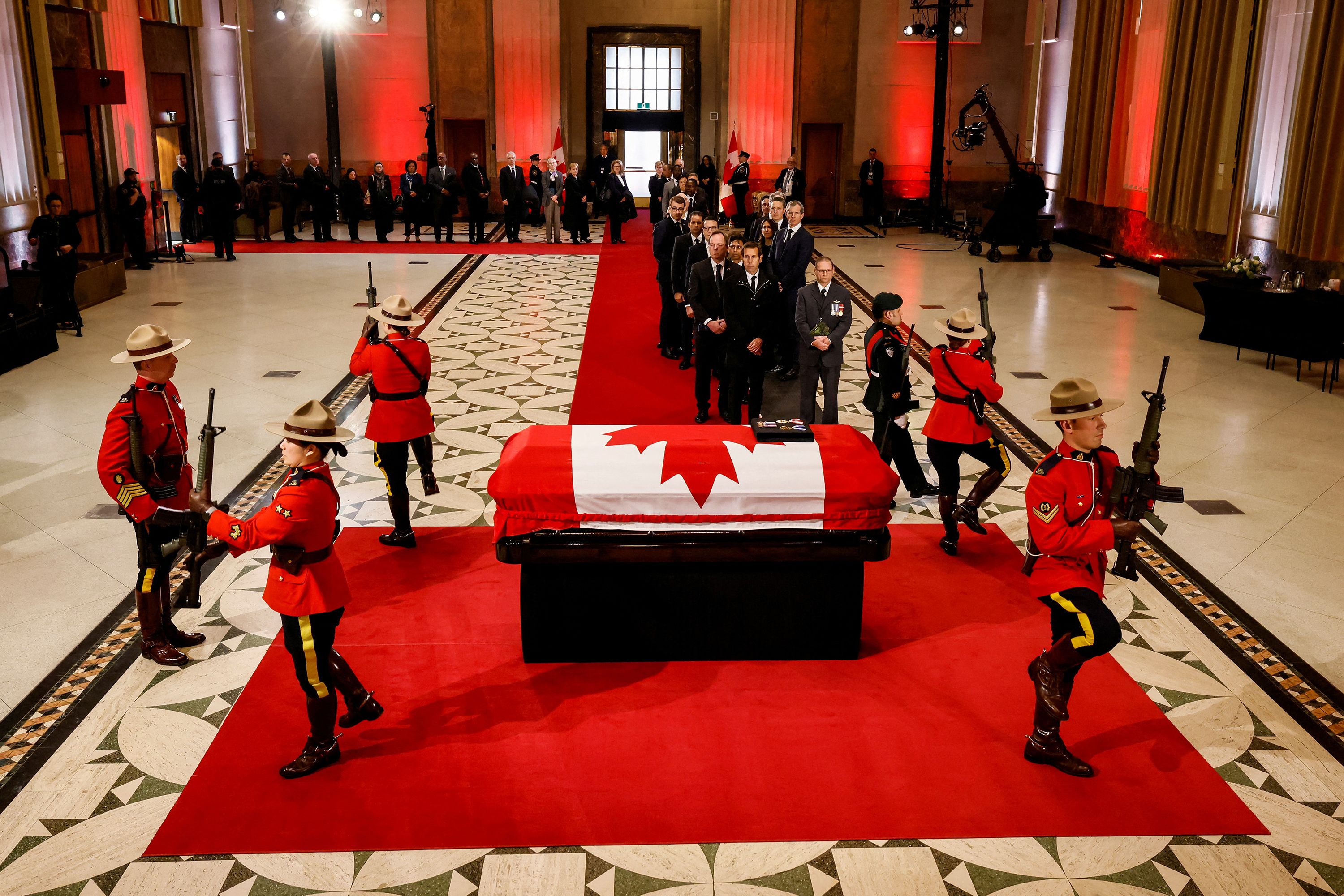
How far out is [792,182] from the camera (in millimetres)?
18953

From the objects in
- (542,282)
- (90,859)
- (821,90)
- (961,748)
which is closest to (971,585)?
(961,748)

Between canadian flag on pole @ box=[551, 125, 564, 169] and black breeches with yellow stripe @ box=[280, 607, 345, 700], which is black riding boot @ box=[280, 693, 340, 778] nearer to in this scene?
black breeches with yellow stripe @ box=[280, 607, 345, 700]

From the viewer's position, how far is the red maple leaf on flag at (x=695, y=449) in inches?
198

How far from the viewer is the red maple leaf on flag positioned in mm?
5020

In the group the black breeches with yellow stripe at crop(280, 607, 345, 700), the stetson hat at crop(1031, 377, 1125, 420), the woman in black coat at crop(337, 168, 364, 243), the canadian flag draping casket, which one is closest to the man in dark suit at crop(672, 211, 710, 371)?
the canadian flag draping casket

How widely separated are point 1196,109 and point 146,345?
14198 millimetres

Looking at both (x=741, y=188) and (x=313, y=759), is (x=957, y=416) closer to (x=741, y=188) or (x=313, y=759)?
(x=313, y=759)

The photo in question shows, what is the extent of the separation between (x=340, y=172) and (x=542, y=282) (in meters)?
8.58

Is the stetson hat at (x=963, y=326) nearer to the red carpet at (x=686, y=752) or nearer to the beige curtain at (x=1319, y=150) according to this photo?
the red carpet at (x=686, y=752)

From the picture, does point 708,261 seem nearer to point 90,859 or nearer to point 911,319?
point 911,319

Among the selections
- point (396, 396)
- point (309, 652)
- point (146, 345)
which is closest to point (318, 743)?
point (309, 652)

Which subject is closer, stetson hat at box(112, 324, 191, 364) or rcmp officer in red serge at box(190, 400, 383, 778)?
rcmp officer in red serge at box(190, 400, 383, 778)

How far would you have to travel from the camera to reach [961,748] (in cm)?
456

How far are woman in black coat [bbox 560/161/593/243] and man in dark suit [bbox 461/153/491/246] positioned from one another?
4.66 feet
